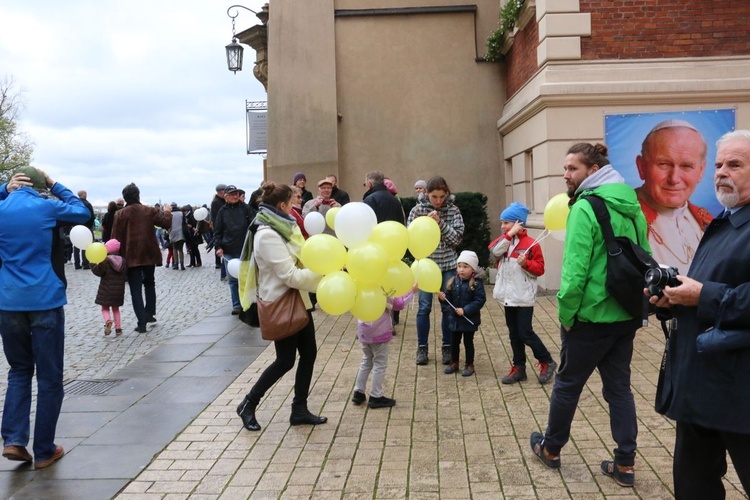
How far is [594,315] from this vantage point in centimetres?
429

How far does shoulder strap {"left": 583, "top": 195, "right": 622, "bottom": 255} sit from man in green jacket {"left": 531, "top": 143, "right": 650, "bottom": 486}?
1.2 inches

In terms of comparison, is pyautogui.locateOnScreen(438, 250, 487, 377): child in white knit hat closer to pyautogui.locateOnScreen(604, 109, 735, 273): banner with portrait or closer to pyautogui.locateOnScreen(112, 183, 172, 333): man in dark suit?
pyautogui.locateOnScreen(604, 109, 735, 273): banner with portrait

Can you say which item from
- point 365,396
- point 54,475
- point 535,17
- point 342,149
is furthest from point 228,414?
point 342,149

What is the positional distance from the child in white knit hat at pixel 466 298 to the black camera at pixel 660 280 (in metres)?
3.67

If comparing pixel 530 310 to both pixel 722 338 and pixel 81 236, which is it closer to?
pixel 722 338

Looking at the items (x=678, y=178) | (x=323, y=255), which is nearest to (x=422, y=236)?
(x=323, y=255)

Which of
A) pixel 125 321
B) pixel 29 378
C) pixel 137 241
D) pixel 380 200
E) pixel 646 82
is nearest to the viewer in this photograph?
pixel 29 378

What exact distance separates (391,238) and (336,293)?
0.63 m

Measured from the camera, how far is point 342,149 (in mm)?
15938

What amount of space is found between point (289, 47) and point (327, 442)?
12.1 m

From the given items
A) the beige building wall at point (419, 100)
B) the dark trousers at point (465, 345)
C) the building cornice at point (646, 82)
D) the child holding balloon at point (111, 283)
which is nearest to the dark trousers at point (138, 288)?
the child holding balloon at point (111, 283)

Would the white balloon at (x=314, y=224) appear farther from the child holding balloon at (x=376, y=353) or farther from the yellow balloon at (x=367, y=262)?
the yellow balloon at (x=367, y=262)

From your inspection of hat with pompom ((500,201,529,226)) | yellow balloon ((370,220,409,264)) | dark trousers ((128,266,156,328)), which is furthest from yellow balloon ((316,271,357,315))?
dark trousers ((128,266,156,328))

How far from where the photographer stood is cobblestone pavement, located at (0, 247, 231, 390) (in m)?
8.60
